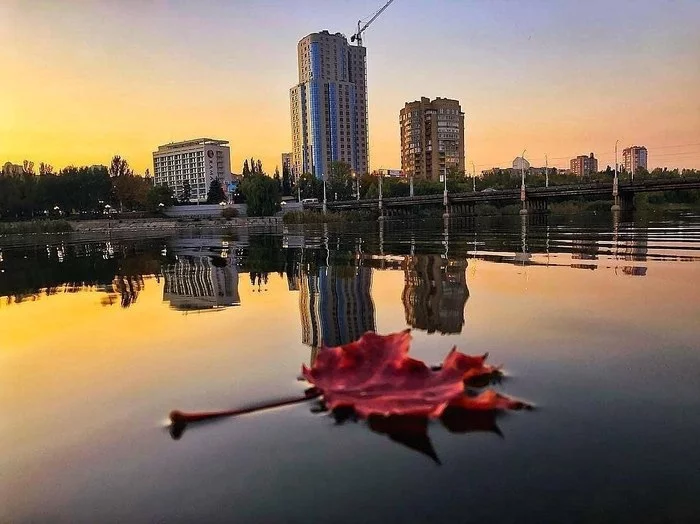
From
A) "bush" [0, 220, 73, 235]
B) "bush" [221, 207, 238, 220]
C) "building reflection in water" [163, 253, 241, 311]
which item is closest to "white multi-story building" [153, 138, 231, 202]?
"bush" [221, 207, 238, 220]

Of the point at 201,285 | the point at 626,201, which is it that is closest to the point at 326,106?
the point at 626,201

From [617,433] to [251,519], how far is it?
2482mm

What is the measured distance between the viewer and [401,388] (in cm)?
472

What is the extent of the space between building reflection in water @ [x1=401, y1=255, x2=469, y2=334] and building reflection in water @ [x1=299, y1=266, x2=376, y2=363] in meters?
0.64

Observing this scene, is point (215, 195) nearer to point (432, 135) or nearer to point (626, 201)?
point (432, 135)

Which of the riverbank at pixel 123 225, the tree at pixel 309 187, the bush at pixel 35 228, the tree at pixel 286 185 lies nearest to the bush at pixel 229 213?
the riverbank at pixel 123 225

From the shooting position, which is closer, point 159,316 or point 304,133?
point 159,316

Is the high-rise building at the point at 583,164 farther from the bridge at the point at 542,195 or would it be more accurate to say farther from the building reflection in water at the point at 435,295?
the building reflection in water at the point at 435,295

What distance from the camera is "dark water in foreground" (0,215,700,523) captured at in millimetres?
3213

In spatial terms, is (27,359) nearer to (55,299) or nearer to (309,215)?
(55,299)

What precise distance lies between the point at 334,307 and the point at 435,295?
1.95 meters

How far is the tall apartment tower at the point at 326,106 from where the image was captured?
147250mm

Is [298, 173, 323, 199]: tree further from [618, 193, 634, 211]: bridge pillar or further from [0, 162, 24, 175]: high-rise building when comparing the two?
[618, 193, 634, 211]: bridge pillar

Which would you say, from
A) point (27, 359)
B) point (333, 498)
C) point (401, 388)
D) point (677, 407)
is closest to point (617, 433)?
point (677, 407)
